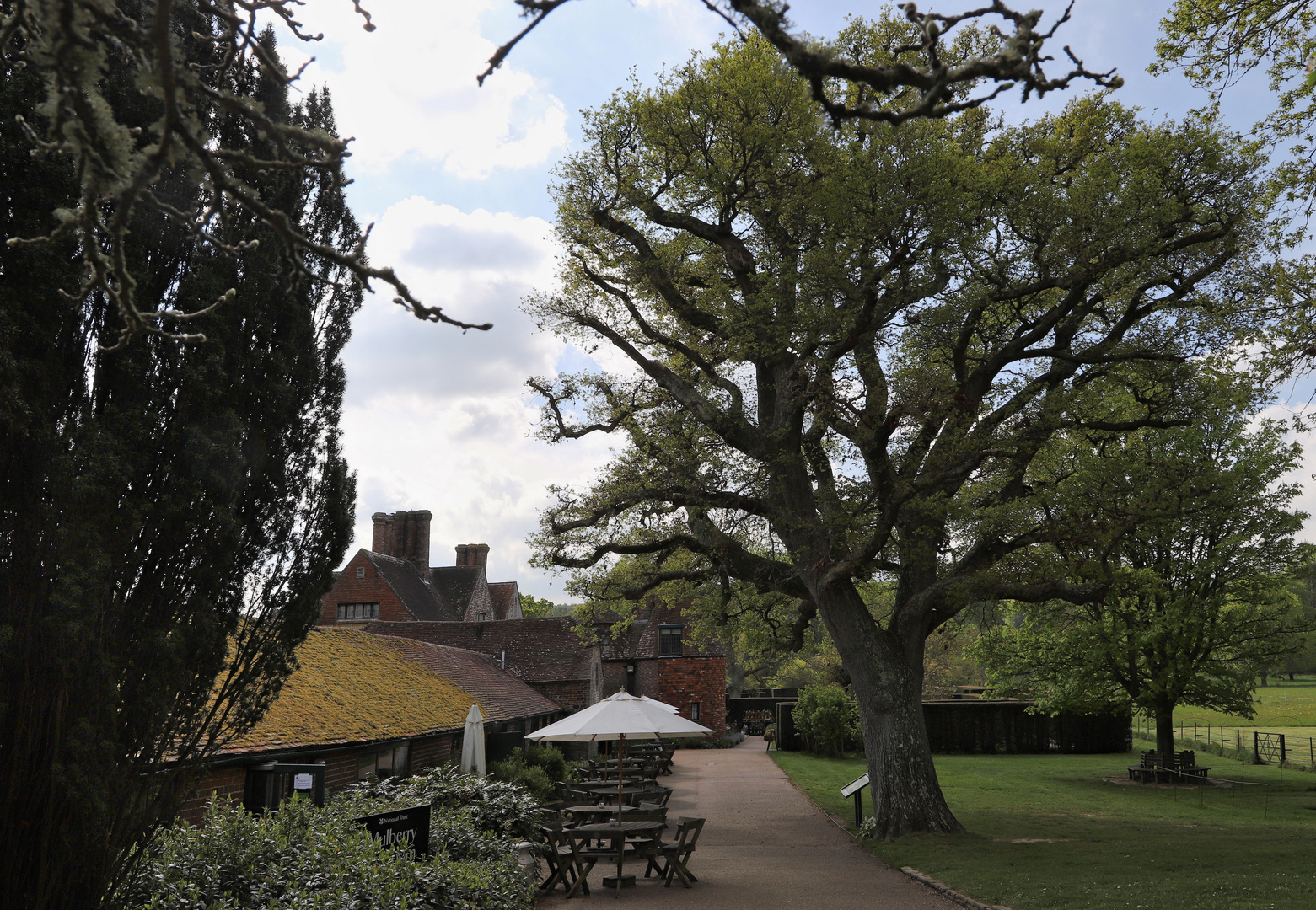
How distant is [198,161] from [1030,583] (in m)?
15.2

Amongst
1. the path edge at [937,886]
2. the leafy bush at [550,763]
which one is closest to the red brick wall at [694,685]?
the leafy bush at [550,763]

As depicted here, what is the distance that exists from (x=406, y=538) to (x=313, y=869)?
40.8 metres

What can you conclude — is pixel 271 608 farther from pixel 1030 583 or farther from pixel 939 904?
pixel 1030 583

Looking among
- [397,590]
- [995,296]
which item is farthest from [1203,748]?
[397,590]

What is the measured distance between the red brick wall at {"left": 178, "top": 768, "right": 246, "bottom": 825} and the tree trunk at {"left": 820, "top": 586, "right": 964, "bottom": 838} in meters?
9.89

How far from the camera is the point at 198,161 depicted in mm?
2996

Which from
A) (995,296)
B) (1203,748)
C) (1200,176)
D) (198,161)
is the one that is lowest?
(1203,748)

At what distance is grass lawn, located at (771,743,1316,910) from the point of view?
35.8 ft

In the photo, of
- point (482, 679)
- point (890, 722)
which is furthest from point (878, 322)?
point (482, 679)

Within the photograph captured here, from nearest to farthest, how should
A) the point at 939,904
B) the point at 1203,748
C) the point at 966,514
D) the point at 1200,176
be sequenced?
the point at 939,904 < the point at 1200,176 < the point at 966,514 < the point at 1203,748

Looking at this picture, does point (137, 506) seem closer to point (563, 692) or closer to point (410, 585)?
point (563, 692)

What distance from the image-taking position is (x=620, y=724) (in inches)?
589

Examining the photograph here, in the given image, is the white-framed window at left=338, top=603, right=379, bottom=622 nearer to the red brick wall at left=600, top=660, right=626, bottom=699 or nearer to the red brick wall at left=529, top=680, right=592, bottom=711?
the red brick wall at left=529, top=680, right=592, bottom=711

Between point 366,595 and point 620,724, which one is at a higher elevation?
point 366,595
